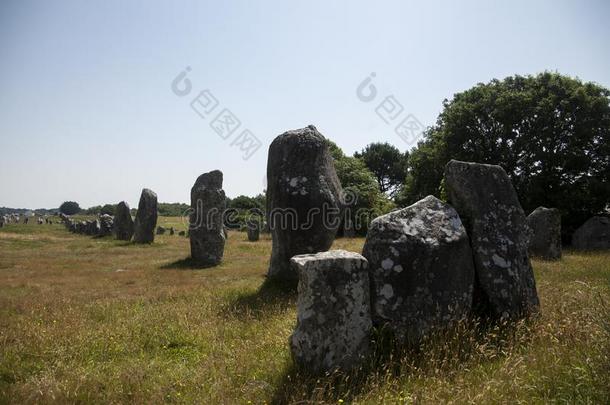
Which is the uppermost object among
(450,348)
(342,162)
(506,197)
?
(342,162)

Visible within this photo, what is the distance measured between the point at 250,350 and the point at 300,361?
4.27 feet

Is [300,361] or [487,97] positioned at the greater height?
[487,97]

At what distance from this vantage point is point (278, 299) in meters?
9.77

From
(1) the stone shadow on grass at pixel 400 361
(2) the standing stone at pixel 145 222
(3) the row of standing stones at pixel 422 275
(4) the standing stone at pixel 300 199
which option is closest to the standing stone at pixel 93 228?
(2) the standing stone at pixel 145 222

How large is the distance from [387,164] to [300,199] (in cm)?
5465

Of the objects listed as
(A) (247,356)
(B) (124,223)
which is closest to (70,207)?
(B) (124,223)

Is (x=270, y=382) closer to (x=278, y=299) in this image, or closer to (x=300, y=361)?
(x=300, y=361)

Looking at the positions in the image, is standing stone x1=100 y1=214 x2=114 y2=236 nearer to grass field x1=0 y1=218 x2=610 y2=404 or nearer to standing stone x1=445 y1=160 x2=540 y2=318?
grass field x1=0 y1=218 x2=610 y2=404

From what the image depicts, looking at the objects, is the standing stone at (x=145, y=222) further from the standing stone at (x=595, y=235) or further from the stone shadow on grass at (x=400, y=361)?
the standing stone at (x=595, y=235)

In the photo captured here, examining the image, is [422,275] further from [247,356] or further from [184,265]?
[184,265]

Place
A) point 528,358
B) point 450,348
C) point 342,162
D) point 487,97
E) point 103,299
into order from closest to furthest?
1. point 528,358
2. point 450,348
3. point 103,299
4. point 487,97
5. point 342,162

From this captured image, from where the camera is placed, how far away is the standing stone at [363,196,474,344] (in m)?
5.93

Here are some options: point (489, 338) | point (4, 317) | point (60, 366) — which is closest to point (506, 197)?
point (489, 338)

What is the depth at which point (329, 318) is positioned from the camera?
533 centimetres
